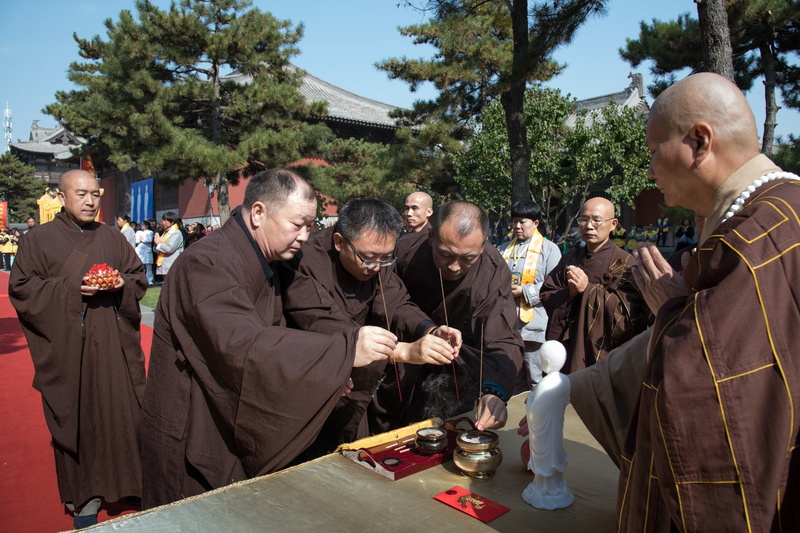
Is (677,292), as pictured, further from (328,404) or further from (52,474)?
(52,474)

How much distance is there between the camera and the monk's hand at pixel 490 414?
1.88 m

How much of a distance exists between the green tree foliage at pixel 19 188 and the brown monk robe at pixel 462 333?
32.4 meters

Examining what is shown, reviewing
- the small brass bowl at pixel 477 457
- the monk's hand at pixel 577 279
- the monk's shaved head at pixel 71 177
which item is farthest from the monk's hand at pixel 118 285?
the monk's hand at pixel 577 279

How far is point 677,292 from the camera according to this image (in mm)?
1248

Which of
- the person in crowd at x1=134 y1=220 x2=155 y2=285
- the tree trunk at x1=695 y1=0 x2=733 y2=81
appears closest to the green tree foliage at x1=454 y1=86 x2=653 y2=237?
the person in crowd at x1=134 y1=220 x2=155 y2=285

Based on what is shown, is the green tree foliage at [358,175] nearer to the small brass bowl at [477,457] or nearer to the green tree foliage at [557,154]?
the green tree foliage at [557,154]

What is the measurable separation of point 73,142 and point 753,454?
3636 centimetres

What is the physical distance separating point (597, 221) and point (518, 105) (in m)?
3.80

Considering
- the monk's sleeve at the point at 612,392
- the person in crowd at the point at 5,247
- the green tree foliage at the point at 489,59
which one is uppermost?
the green tree foliage at the point at 489,59

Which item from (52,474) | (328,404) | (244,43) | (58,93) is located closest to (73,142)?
(58,93)

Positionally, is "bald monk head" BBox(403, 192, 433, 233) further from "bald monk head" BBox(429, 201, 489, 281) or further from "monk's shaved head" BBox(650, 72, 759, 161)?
→ "monk's shaved head" BBox(650, 72, 759, 161)

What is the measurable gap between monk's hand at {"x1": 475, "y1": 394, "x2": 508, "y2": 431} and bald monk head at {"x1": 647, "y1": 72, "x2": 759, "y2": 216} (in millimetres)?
1037

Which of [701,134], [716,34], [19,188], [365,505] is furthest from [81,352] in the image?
[19,188]

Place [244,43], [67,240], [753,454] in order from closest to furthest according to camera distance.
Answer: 1. [753,454]
2. [67,240]
3. [244,43]
